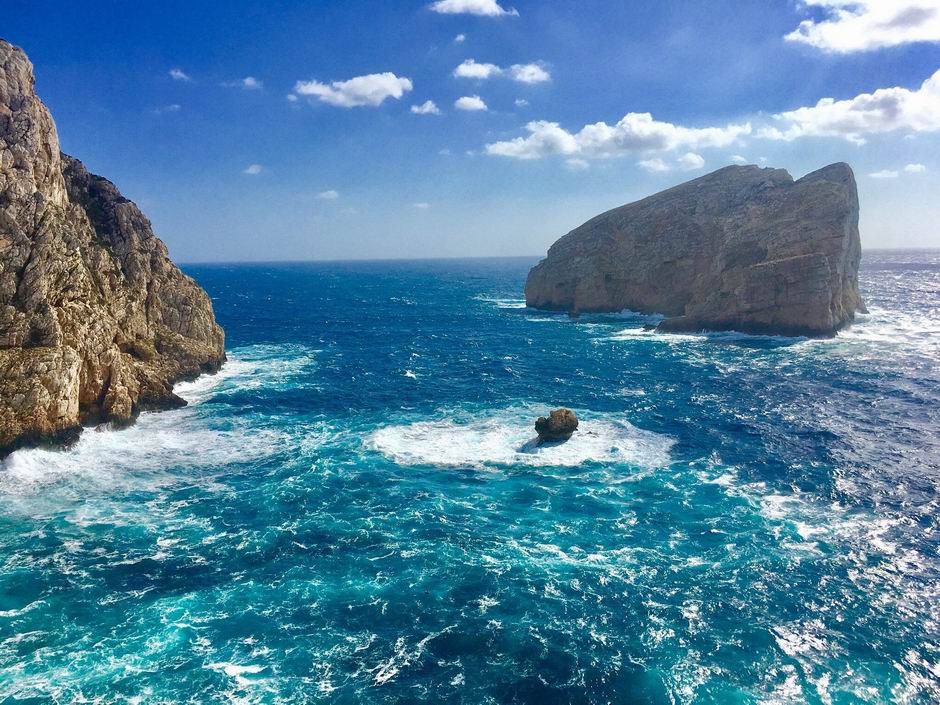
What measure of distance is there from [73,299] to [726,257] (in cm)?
10574

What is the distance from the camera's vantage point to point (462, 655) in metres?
26.7

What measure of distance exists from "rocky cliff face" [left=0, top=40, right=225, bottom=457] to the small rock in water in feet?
135

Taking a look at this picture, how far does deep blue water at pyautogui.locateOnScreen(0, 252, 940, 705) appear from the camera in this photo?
25.5 m

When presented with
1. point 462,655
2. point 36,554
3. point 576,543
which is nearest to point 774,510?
point 576,543

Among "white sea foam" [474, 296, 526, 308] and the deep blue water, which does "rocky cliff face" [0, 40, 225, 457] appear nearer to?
the deep blue water

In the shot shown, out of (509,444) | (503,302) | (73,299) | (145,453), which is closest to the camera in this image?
(145,453)

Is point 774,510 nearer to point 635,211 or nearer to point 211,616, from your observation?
point 211,616

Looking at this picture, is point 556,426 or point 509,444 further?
point 509,444

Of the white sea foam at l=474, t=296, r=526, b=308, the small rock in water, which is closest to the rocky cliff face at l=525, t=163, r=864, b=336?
the white sea foam at l=474, t=296, r=526, b=308

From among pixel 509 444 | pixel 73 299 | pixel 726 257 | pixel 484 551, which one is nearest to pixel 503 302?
pixel 726 257

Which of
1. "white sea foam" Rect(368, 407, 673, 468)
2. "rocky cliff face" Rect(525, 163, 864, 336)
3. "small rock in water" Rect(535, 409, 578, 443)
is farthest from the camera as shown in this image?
"rocky cliff face" Rect(525, 163, 864, 336)

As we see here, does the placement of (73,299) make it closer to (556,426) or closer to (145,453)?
(145,453)

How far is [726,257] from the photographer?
366 ft

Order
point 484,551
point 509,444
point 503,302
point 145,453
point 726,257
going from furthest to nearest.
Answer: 1. point 503,302
2. point 726,257
3. point 509,444
4. point 145,453
5. point 484,551
